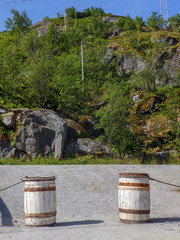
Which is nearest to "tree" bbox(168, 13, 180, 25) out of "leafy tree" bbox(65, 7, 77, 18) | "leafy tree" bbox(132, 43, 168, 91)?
"leafy tree" bbox(132, 43, 168, 91)

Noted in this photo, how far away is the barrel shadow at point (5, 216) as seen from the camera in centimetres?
813

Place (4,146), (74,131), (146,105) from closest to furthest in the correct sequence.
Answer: (4,146), (74,131), (146,105)

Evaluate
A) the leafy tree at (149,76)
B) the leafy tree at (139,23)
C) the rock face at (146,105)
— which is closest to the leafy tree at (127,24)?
the leafy tree at (139,23)

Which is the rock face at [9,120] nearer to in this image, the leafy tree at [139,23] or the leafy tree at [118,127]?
the leafy tree at [118,127]

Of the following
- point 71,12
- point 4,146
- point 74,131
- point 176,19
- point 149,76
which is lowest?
point 4,146

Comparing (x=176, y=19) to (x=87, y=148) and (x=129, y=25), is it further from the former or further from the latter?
(x=87, y=148)

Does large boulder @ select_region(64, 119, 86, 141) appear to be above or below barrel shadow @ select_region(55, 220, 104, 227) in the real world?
above

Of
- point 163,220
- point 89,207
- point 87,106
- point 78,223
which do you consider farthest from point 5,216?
point 87,106

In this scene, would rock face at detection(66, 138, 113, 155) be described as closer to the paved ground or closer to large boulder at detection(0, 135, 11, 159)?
large boulder at detection(0, 135, 11, 159)

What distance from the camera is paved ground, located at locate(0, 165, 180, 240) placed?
6.51 meters

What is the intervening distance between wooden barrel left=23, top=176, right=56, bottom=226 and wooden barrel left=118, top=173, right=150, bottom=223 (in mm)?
1752

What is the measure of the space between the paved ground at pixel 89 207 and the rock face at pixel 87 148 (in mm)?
6416

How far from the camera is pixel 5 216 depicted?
9086 millimetres

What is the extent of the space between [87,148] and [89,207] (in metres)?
12.5
